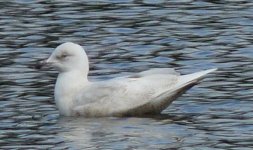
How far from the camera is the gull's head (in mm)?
16828

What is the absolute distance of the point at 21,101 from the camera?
17.2m

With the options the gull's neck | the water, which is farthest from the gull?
the water

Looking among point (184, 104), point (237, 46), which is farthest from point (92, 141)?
point (237, 46)

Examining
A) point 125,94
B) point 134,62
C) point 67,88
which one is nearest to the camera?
point 125,94

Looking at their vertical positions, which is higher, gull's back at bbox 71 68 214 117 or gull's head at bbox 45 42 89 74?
gull's head at bbox 45 42 89 74

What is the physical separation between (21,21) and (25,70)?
359 cm

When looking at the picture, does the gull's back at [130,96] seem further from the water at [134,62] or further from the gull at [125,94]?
the water at [134,62]

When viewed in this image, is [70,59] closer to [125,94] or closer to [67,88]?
[67,88]

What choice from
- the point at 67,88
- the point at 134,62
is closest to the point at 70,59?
the point at 67,88

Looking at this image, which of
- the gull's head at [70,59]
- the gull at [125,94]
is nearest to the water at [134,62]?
the gull at [125,94]

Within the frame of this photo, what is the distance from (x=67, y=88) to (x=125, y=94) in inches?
33.2

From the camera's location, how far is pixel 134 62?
1944 centimetres

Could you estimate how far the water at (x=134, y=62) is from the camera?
15.0 meters

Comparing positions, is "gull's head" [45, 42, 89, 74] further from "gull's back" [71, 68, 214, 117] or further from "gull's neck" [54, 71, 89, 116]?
"gull's back" [71, 68, 214, 117]
